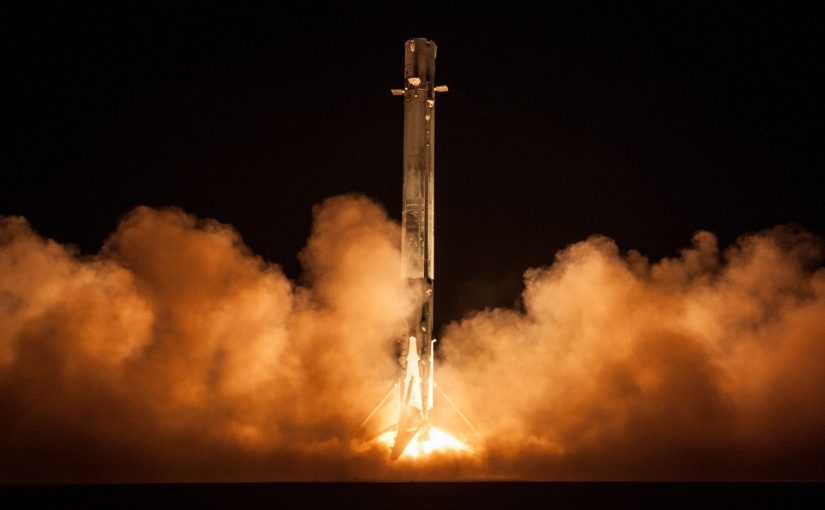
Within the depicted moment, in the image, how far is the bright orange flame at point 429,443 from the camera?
16844 mm

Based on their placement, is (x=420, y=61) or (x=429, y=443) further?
(x=420, y=61)

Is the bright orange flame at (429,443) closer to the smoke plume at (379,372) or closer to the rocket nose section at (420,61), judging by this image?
the smoke plume at (379,372)

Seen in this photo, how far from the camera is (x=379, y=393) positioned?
65.3 ft

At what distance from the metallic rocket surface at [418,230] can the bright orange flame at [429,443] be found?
0.25 meters

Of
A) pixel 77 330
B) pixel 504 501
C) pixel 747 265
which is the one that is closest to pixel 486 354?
pixel 747 265

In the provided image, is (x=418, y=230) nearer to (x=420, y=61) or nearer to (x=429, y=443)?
(x=420, y=61)

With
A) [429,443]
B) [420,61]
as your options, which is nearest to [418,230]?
[420,61]

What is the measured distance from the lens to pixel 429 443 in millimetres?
17219

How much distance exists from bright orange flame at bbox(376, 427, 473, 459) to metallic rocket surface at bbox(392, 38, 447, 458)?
253 millimetres

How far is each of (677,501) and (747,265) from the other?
11282 millimetres

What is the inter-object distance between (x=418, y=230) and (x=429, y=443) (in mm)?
4796

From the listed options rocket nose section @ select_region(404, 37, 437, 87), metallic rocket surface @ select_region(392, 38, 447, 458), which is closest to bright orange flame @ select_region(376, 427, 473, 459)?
metallic rocket surface @ select_region(392, 38, 447, 458)

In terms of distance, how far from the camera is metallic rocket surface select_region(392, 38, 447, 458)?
17250mm

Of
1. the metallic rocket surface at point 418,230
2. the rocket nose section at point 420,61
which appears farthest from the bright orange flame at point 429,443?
the rocket nose section at point 420,61
